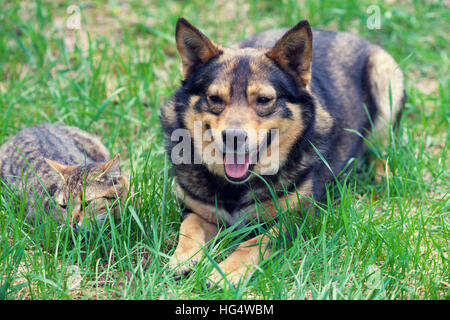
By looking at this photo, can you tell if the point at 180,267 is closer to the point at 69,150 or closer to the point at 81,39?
the point at 69,150

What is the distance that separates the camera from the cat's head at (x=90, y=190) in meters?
3.44

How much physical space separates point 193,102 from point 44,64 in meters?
2.84

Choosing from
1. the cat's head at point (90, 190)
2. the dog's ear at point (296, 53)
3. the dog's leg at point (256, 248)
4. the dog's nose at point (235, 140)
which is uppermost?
the dog's ear at point (296, 53)

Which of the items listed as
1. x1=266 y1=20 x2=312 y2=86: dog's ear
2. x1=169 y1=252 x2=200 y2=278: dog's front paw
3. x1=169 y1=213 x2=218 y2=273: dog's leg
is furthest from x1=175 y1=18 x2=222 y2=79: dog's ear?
x1=169 y1=252 x2=200 y2=278: dog's front paw

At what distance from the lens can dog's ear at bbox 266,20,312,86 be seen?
3.40 meters

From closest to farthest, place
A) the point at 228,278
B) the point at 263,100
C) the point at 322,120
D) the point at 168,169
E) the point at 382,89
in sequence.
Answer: the point at 228,278 → the point at 263,100 → the point at 322,120 → the point at 168,169 → the point at 382,89

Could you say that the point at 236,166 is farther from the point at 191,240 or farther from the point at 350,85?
the point at 350,85

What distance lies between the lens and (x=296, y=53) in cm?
352

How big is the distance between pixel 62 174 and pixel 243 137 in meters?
1.33

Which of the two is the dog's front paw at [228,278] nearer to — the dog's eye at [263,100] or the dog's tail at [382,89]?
the dog's eye at [263,100]

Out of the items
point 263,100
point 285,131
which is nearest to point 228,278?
point 285,131

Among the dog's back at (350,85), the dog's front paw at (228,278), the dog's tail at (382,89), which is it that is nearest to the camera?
the dog's front paw at (228,278)

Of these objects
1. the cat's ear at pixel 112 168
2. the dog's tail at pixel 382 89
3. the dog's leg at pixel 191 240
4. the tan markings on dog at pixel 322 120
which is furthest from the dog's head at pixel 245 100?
the dog's tail at pixel 382 89
